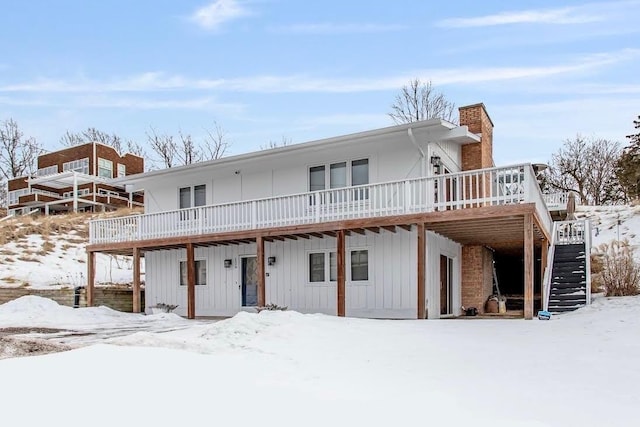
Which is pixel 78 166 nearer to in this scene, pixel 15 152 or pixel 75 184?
pixel 75 184

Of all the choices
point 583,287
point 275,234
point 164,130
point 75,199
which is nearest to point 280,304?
point 275,234

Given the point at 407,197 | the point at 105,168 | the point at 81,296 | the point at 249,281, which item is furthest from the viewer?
the point at 105,168

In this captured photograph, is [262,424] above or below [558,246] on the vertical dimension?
below

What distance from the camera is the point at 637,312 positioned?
434 inches

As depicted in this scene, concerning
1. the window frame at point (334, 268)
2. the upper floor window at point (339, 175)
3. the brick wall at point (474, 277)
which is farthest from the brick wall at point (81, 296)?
the brick wall at point (474, 277)

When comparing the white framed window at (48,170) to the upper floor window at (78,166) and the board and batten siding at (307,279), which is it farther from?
the board and batten siding at (307,279)

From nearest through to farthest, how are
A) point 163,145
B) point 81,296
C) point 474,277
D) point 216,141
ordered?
point 474,277 → point 81,296 → point 216,141 → point 163,145

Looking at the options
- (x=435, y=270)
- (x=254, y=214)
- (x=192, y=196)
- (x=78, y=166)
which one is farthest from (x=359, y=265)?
(x=78, y=166)

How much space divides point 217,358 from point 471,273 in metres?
11.1

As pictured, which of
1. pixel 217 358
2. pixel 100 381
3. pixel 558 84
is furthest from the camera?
pixel 558 84

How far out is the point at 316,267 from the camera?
15930 millimetres

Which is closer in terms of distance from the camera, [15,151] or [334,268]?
[334,268]

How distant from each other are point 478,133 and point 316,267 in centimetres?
636

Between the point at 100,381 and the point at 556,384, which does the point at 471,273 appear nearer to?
the point at 556,384
